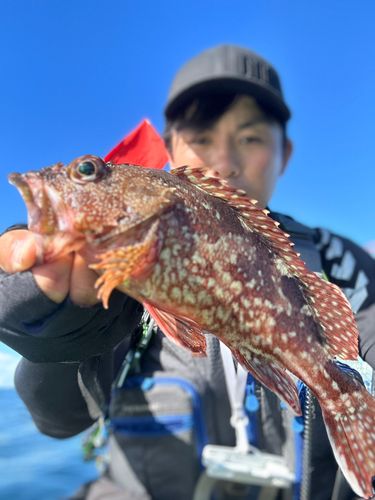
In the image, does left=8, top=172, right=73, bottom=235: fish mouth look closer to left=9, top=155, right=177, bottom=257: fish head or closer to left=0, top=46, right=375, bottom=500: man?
left=9, top=155, right=177, bottom=257: fish head

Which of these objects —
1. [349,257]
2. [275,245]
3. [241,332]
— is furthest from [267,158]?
[241,332]

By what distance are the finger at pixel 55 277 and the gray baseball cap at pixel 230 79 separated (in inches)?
183

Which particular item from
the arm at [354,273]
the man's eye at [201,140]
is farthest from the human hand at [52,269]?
the man's eye at [201,140]

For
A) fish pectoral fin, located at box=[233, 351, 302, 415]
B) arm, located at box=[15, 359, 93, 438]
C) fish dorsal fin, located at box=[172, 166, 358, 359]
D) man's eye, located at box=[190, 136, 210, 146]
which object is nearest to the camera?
fish pectoral fin, located at box=[233, 351, 302, 415]

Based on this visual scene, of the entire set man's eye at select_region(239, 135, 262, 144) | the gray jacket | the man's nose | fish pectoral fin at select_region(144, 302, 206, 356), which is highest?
man's eye at select_region(239, 135, 262, 144)

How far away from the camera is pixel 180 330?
90.0 inches

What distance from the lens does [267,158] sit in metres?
5.66

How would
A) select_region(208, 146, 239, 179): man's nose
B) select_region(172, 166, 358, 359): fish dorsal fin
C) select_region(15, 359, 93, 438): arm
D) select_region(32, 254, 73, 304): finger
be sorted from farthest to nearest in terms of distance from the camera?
select_region(208, 146, 239, 179): man's nose, select_region(15, 359, 93, 438): arm, select_region(172, 166, 358, 359): fish dorsal fin, select_region(32, 254, 73, 304): finger

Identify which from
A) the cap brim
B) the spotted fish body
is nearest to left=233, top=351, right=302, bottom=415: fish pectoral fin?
the spotted fish body

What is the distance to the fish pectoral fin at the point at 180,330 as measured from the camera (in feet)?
7.29

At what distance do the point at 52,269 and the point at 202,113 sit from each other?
13.8ft

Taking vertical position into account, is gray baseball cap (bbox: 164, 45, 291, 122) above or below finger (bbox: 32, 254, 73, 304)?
above

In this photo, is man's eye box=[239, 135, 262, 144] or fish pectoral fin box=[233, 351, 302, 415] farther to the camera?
man's eye box=[239, 135, 262, 144]

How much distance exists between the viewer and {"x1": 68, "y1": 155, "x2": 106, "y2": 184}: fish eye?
7.13 ft
